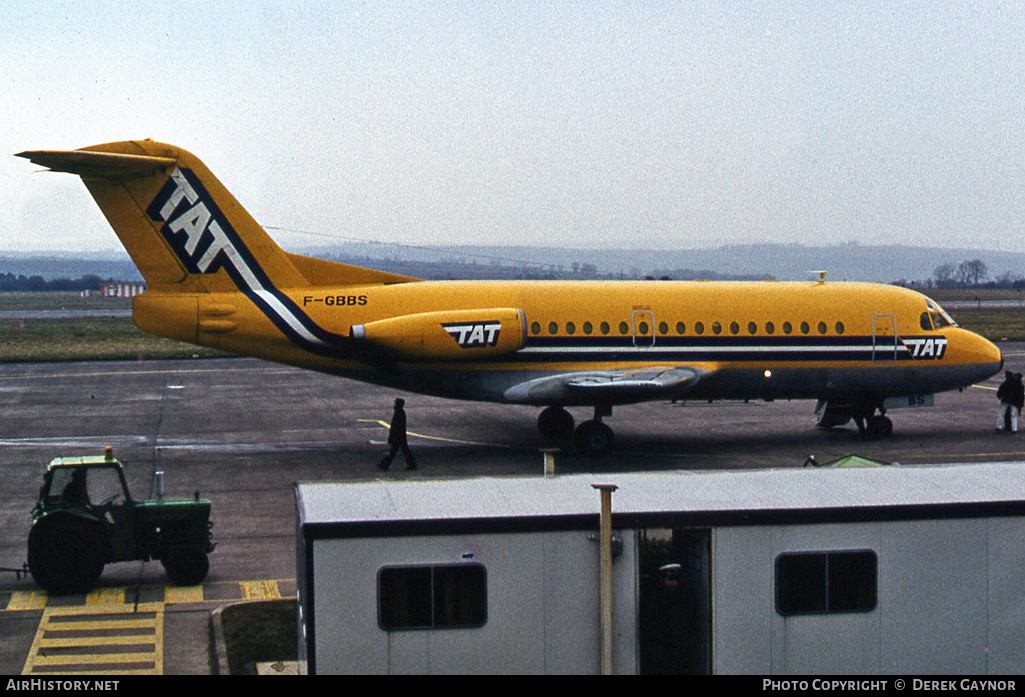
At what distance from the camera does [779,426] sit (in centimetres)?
3350

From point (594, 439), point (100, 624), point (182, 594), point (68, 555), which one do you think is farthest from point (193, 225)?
point (100, 624)

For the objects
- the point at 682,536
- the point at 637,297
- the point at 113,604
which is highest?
the point at 637,297

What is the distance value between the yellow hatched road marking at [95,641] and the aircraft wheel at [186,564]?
0.88 metres

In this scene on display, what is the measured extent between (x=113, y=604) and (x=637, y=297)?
1504cm

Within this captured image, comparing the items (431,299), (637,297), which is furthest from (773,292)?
(431,299)

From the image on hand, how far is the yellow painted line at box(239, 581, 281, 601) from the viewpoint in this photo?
17.1m

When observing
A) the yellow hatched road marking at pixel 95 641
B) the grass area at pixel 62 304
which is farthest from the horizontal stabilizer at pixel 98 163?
the grass area at pixel 62 304

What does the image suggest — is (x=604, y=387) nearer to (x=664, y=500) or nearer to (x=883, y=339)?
(x=883, y=339)

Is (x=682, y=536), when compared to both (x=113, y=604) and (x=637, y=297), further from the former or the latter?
(x=637, y=297)

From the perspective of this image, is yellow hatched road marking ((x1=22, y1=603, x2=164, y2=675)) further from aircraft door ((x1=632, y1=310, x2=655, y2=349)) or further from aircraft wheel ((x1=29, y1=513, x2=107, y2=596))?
aircraft door ((x1=632, y1=310, x2=655, y2=349))

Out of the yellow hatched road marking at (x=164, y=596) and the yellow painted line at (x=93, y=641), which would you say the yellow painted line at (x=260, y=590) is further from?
the yellow painted line at (x=93, y=641)

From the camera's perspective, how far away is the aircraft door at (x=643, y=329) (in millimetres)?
27922

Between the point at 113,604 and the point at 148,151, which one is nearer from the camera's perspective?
the point at 113,604

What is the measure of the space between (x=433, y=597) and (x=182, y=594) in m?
7.39
